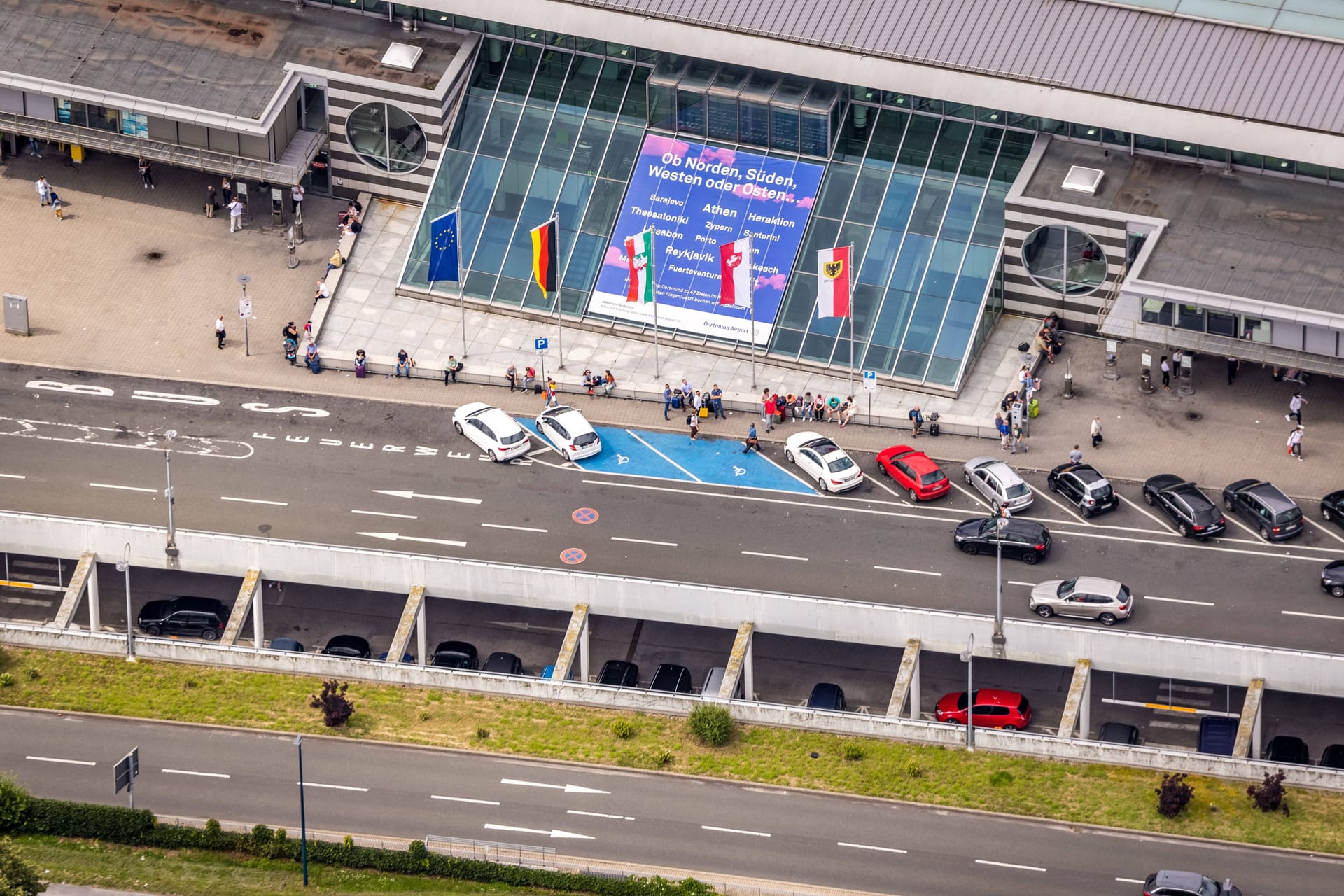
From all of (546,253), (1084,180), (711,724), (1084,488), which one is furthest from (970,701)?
(546,253)

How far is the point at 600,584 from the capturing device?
110125mm

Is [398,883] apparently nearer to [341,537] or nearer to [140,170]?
[341,537]

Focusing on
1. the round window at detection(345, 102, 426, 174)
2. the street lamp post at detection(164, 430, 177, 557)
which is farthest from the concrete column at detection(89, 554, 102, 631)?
the round window at detection(345, 102, 426, 174)

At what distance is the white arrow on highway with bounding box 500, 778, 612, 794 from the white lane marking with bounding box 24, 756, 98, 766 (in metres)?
16.0

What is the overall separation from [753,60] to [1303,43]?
80.4 feet

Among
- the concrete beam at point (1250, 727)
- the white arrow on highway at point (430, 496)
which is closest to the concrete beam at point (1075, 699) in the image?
the concrete beam at point (1250, 727)

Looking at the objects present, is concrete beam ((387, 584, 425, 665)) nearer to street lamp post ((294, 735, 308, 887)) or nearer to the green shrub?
street lamp post ((294, 735, 308, 887))

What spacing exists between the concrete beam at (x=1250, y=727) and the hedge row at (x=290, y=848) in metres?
21.5

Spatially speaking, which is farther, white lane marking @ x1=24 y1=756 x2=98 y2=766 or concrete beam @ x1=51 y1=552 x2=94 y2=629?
concrete beam @ x1=51 y1=552 x2=94 y2=629

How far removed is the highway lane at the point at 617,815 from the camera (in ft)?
330

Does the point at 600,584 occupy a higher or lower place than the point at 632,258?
lower

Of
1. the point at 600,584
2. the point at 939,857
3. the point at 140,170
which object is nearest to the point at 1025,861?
the point at 939,857

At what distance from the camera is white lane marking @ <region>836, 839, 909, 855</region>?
102m

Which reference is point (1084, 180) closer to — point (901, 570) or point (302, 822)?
point (901, 570)
